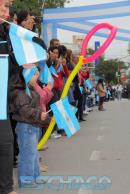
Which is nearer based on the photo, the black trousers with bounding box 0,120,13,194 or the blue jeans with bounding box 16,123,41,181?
the black trousers with bounding box 0,120,13,194

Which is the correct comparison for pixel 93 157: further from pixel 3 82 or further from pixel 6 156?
pixel 3 82

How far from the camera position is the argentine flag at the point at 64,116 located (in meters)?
6.68

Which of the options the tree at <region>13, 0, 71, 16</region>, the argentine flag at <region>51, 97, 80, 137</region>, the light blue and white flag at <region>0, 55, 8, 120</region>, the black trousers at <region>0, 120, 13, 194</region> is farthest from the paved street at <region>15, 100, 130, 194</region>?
the tree at <region>13, 0, 71, 16</region>

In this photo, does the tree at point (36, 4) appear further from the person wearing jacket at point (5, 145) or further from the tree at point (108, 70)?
the tree at point (108, 70)

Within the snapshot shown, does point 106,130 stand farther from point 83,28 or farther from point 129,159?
point 129,159

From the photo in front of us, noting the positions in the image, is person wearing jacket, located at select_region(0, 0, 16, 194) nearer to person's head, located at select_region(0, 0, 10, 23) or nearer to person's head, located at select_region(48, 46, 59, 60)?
person's head, located at select_region(0, 0, 10, 23)

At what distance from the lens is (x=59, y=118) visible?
6.71 m

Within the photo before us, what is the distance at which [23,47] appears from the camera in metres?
5.69

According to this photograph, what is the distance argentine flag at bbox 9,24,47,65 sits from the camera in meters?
5.64

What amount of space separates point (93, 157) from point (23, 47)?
12.0 feet

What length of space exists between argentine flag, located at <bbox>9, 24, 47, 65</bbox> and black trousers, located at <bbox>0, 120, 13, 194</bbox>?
0.65 m

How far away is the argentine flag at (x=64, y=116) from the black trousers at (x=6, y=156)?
1247mm

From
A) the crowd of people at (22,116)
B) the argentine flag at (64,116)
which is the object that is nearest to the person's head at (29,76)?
the crowd of people at (22,116)

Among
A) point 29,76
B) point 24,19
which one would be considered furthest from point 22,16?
point 29,76
